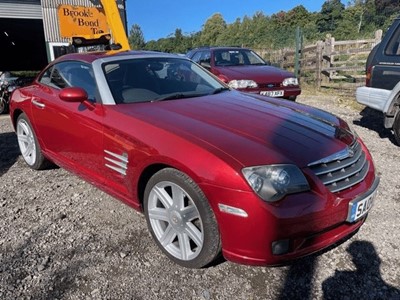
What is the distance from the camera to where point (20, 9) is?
1380 cm

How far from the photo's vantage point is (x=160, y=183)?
2594 mm

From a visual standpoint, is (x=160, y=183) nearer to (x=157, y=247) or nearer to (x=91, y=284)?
(x=157, y=247)

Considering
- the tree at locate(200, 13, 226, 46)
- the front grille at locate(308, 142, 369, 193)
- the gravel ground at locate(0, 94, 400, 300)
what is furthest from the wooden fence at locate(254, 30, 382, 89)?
the tree at locate(200, 13, 226, 46)

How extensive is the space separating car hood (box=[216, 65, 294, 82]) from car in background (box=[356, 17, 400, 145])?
267 cm

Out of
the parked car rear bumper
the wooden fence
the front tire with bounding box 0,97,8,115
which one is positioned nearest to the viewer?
the parked car rear bumper

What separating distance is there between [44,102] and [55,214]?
1.27 m

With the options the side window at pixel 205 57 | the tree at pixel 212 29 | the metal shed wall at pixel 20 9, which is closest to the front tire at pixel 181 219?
the side window at pixel 205 57

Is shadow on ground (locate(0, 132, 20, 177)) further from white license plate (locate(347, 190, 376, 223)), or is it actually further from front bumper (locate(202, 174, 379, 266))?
white license plate (locate(347, 190, 376, 223))

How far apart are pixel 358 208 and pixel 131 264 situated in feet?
5.38

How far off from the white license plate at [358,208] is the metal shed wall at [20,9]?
1459 cm

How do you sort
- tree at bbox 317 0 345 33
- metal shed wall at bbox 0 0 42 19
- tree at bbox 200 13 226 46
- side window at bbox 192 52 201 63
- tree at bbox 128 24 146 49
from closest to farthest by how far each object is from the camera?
side window at bbox 192 52 201 63 → metal shed wall at bbox 0 0 42 19 → tree at bbox 317 0 345 33 → tree at bbox 200 13 226 46 → tree at bbox 128 24 146 49

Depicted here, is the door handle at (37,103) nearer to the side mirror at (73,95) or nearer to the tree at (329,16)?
the side mirror at (73,95)

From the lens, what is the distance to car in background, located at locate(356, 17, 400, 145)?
205 inches

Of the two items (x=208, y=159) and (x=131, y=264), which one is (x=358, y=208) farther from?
(x=131, y=264)
